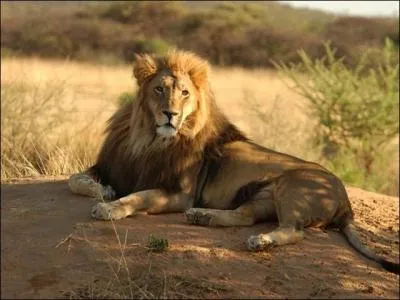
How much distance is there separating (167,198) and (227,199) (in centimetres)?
57

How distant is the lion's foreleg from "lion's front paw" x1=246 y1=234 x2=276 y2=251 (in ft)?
3.02

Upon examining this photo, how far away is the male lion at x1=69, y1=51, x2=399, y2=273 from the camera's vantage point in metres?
5.90

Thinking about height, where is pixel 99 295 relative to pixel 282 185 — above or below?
below

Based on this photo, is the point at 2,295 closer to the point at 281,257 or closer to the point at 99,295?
the point at 99,295

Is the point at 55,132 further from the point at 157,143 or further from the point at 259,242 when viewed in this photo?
the point at 259,242

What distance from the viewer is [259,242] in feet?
17.5

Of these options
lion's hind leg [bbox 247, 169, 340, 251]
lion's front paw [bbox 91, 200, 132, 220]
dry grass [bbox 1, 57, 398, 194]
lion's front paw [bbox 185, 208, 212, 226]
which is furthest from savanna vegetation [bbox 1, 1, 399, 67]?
lion's front paw [bbox 91, 200, 132, 220]

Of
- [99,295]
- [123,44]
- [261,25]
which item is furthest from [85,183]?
[261,25]

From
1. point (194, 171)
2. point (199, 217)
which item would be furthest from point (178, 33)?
point (199, 217)

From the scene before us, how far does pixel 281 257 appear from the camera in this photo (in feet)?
17.5

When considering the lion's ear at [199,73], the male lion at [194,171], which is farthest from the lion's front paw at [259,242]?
the lion's ear at [199,73]

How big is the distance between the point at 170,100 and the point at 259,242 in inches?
55.6

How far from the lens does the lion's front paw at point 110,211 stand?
5.52 metres

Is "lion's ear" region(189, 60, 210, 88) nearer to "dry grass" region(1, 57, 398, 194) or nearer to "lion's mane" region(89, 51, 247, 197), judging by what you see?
"lion's mane" region(89, 51, 247, 197)
